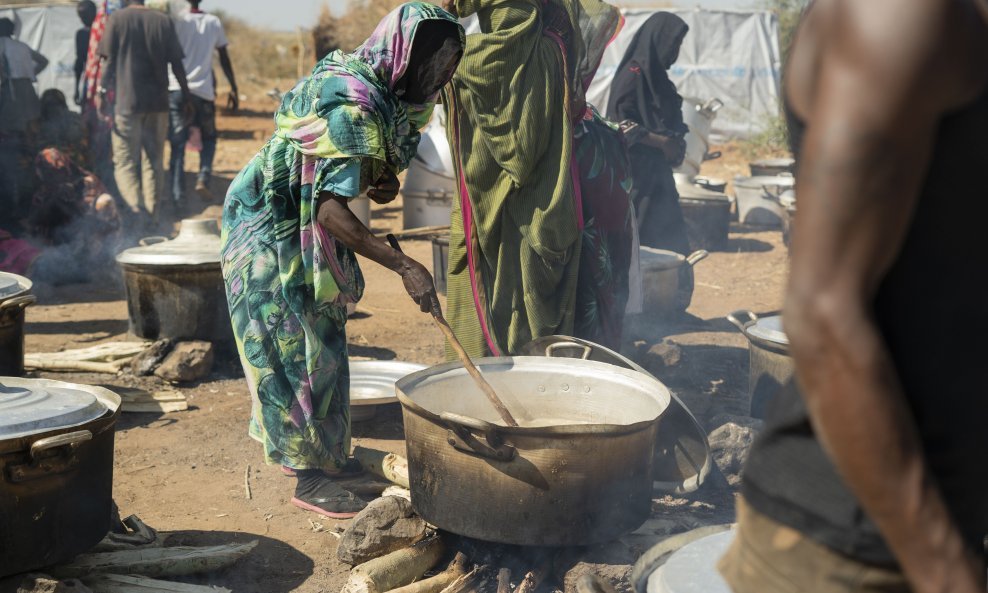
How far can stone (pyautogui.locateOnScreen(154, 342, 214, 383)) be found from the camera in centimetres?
550

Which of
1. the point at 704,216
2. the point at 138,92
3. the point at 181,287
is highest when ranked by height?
the point at 138,92

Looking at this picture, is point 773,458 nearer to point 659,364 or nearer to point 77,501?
point 77,501

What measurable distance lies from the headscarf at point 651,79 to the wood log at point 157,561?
17.5 feet

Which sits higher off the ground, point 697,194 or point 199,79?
point 199,79

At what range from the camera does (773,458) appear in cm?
123

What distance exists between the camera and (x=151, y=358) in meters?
5.61

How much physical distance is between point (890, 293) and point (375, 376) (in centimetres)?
437

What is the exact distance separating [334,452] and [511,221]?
53.2 inches

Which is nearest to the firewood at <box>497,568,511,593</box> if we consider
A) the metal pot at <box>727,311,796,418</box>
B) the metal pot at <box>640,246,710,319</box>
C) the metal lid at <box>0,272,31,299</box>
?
the metal pot at <box>727,311,796,418</box>

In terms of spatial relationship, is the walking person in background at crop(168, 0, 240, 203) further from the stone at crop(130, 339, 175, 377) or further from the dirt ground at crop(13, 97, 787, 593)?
the stone at crop(130, 339, 175, 377)

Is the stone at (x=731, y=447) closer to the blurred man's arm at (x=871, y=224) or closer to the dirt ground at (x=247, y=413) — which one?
the dirt ground at (x=247, y=413)

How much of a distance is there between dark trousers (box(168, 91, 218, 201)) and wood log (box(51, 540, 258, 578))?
25.8 feet

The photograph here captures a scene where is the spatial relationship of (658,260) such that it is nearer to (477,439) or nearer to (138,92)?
(477,439)

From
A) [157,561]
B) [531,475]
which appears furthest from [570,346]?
[157,561]
